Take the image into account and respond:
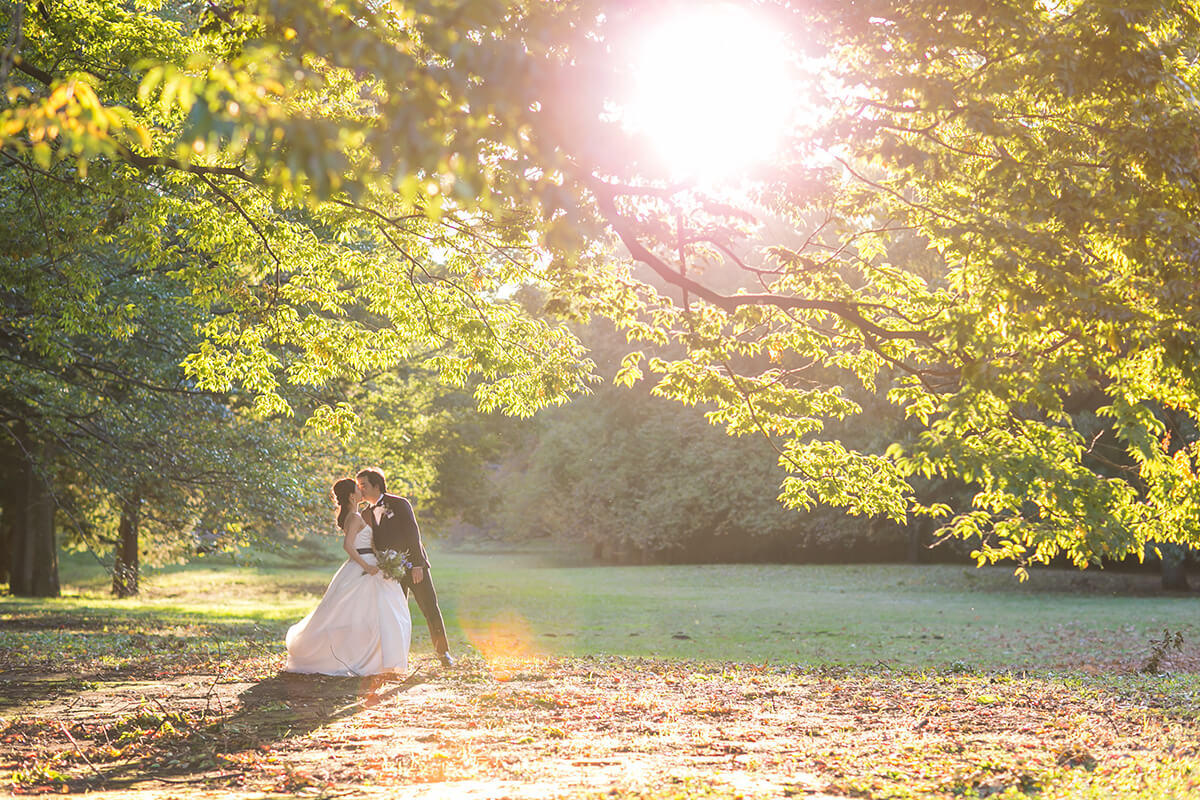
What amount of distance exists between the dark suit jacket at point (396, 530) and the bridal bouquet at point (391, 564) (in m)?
0.20

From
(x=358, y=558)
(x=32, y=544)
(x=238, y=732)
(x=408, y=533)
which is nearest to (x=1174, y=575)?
(x=408, y=533)

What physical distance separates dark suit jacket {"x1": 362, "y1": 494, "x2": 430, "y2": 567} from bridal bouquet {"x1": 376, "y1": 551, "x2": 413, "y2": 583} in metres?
0.20

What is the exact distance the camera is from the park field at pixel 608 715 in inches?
249

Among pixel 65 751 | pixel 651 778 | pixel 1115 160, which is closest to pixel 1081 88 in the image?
pixel 1115 160

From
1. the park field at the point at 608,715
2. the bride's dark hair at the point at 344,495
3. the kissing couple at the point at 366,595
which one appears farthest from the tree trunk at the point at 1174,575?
the bride's dark hair at the point at 344,495

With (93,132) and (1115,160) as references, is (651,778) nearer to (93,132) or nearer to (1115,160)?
(93,132)

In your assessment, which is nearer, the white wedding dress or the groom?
the white wedding dress

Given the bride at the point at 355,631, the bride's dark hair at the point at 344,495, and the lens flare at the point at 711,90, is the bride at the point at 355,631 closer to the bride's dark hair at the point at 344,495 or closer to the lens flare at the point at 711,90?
the bride's dark hair at the point at 344,495

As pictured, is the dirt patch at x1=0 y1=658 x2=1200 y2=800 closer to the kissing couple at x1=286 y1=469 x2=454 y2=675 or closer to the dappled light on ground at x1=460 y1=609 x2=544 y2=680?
the kissing couple at x1=286 y1=469 x2=454 y2=675

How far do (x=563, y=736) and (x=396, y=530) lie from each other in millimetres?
4237

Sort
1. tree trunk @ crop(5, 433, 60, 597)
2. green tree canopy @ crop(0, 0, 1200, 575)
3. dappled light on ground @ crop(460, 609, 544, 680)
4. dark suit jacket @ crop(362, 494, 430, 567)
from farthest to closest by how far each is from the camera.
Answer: tree trunk @ crop(5, 433, 60, 597), dappled light on ground @ crop(460, 609, 544, 680), dark suit jacket @ crop(362, 494, 430, 567), green tree canopy @ crop(0, 0, 1200, 575)

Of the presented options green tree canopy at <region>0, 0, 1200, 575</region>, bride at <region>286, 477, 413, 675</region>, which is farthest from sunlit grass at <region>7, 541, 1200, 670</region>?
green tree canopy at <region>0, 0, 1200, 575</region>

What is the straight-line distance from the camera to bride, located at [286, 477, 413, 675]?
10859mm

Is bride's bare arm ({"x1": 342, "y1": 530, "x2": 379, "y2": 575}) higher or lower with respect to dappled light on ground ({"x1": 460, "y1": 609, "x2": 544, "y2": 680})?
higher
